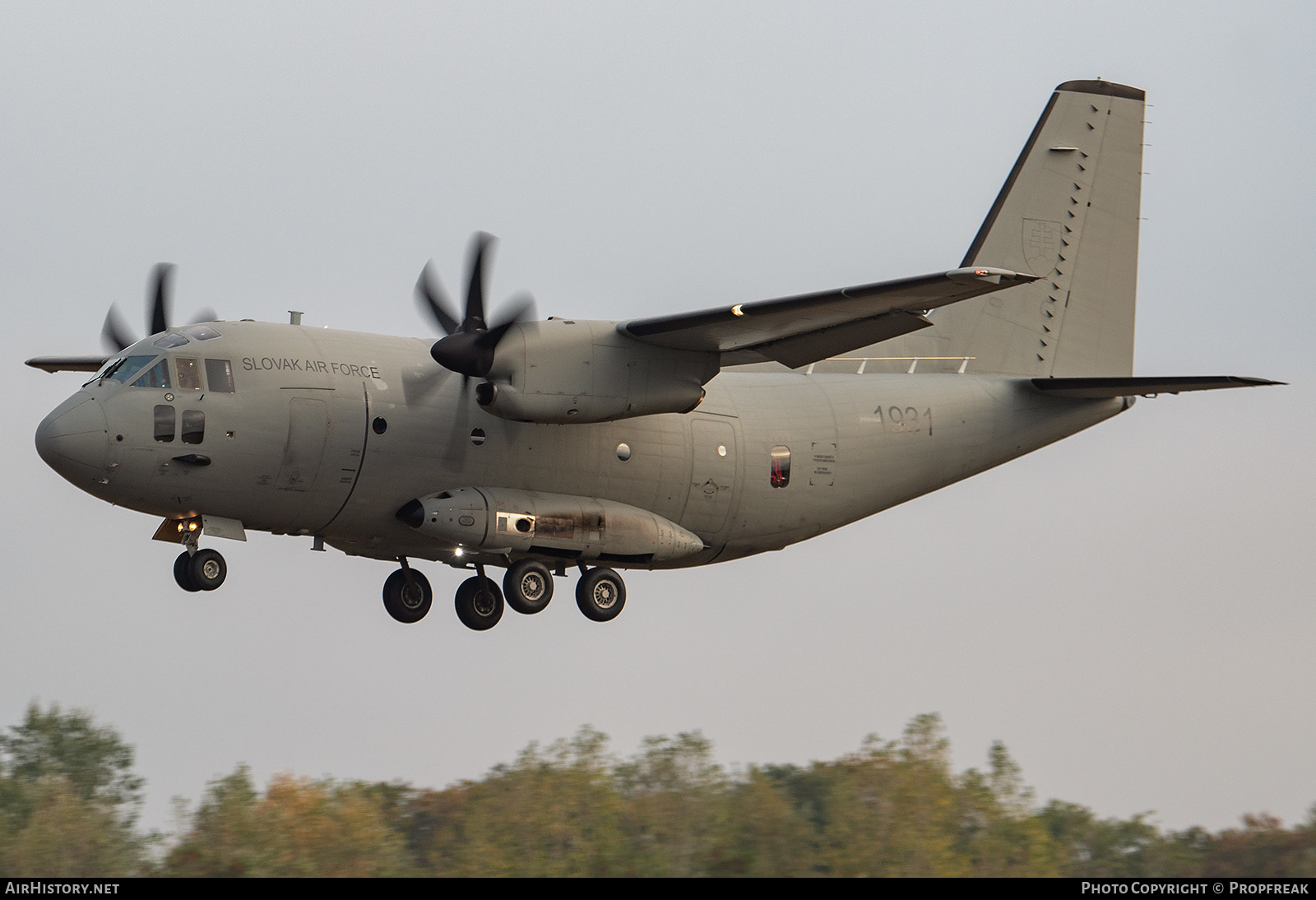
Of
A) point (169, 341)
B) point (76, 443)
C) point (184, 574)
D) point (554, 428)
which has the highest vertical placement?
point (169, 341)

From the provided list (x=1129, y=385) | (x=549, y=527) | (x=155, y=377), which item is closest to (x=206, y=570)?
(x=155, y=377)

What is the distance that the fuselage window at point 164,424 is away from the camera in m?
17.9

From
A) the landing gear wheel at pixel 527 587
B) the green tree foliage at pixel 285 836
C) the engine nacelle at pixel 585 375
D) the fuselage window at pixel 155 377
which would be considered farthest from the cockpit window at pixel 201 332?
the green tree foliage at pixel 285 836

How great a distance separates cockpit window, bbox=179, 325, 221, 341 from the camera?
731 inches

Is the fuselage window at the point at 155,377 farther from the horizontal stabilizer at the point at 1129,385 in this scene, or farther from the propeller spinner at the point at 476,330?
the horizontal stabilizer at the point at 1129,385

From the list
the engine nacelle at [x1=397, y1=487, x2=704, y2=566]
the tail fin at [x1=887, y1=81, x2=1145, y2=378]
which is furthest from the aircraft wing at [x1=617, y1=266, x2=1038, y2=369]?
the tail fin at [x1=887, y1=81, x2=1145, y2=378]

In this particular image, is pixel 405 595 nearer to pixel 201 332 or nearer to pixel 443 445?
pixel 443 445

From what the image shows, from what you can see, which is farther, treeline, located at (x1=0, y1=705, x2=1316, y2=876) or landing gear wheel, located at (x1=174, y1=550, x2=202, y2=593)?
treeline, located at (x1=0, y1=705, x2=1316, y2=876)

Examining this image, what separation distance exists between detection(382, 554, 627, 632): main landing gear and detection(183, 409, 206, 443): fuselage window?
13.7 feet

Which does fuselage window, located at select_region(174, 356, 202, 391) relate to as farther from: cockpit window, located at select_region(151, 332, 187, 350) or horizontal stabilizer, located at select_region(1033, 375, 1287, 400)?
horizontal stabilizer, located at select_region(1033, 375, 1287, 400)

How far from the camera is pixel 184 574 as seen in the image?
18703 millimetres

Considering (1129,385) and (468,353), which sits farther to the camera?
(1129,385)

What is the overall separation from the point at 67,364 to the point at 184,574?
6551mm

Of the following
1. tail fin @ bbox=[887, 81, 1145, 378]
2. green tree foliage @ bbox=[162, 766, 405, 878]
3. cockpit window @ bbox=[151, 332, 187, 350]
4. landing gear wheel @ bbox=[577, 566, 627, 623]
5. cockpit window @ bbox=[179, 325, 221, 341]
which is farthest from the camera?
green tree foliage @ bbox=[162, 766, 405, 878]
